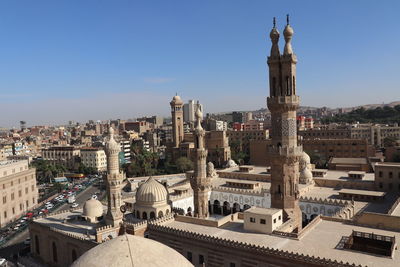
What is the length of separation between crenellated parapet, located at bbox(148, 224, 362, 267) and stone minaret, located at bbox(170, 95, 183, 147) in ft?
183

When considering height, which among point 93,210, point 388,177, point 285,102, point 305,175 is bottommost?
→ point 93,210

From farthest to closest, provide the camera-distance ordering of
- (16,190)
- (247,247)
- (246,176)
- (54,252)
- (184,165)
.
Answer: (184,165) → (16,190) → (246,176) → (54,252) → (247,247)

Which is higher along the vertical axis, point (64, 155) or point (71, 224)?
point (64, 155)

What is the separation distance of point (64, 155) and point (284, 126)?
75.3 meters

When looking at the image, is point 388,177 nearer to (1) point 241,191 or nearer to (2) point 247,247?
(1) point 241,191

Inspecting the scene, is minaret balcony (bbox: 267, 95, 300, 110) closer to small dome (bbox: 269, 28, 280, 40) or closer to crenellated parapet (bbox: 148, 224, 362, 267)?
small dome (bbox: 269, 28, 280, 40)

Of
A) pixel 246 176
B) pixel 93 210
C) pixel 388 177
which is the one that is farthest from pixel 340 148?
pixel 93 210

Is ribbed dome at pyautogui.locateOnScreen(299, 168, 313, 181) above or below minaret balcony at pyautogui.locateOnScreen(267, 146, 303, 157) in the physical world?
below

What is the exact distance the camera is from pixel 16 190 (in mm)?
48406

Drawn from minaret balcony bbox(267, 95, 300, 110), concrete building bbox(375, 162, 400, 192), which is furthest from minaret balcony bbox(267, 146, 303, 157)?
concrete building bbox(375, 162, 400, 192)

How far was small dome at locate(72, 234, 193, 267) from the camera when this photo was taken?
989cm

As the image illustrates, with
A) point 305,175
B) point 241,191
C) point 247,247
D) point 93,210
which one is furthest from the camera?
point 305,175

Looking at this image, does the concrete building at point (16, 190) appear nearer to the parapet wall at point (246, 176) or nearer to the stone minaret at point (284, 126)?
the parapet wall at point (246, 176)

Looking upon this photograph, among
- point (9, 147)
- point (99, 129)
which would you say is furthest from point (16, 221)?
point (99, 129)
